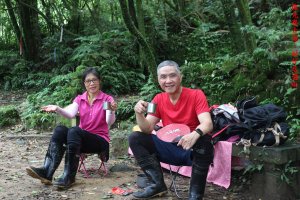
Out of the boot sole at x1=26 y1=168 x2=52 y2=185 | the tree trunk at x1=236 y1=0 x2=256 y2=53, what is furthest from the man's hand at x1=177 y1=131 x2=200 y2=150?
the tree trunk at x1=236 y1=0 x2=256 y2=53

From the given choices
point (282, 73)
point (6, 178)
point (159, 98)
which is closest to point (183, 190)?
point (159, 98)

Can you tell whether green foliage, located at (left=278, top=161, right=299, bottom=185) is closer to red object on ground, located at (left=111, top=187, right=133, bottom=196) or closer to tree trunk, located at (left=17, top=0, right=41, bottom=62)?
red object on ground, located at (left=111, top=187, right=133, bottom=196)

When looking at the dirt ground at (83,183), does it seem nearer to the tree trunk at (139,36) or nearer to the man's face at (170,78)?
the man's face at (170,78)

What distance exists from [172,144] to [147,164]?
33 cm

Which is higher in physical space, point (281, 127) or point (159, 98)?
point (159, 98)

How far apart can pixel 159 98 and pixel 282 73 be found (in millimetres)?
2522

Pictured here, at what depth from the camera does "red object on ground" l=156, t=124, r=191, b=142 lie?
→ 3.74m

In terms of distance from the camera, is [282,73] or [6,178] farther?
[282,73]

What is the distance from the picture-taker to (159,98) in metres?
3.95

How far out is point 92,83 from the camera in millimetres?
4520

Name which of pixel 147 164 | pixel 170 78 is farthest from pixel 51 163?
pixel 170 78

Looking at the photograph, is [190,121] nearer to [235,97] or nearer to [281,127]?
[281,127]

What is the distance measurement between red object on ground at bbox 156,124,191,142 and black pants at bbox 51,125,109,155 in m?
0.85

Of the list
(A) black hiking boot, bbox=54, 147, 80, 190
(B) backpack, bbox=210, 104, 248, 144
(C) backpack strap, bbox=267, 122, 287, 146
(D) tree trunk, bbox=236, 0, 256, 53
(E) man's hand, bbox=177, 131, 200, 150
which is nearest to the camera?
(E) man's hand, bbox=177, 131, 200, 150
